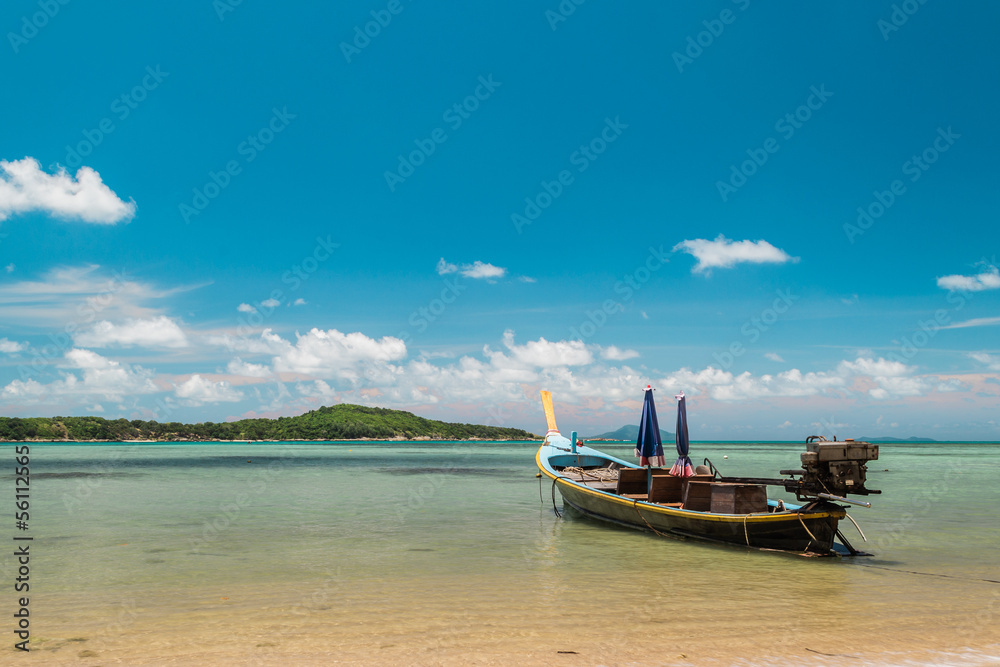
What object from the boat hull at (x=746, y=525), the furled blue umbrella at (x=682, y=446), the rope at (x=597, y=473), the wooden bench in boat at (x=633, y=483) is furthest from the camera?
the rope at (x=597, y=473)

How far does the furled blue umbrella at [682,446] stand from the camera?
62.6 ft

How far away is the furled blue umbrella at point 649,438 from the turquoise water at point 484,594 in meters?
2.71

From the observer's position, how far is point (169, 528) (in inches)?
808

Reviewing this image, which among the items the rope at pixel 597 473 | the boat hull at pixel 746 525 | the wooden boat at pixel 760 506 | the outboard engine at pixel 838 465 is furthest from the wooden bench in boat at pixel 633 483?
the outboard engine at pixel 838 465

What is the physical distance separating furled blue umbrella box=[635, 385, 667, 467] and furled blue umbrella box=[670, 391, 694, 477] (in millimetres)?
934

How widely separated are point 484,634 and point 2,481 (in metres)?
44.7

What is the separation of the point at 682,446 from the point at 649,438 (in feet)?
4.60

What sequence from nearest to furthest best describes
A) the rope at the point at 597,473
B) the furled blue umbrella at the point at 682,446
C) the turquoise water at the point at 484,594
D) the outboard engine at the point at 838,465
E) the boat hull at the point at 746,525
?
1. the turquoise water at the point at 484,594
2. the outboard engine at the point at 838,465
3. the boat hull at the point at 746,525
4. the furled blue umbrella at the point at 682,446
5. the rope at the point at 597,473

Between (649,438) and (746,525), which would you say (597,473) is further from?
(746,525)

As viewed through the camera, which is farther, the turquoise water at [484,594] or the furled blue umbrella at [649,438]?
the furled blue umbrella at [649,438]

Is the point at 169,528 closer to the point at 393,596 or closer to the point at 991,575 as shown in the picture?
the point at 393,596

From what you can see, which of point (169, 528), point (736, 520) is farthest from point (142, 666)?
point (169, 528)

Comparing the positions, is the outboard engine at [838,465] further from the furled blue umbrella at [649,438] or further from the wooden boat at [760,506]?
the furled blue umbrella at [649,438]

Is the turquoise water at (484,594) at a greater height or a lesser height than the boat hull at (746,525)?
lesser
